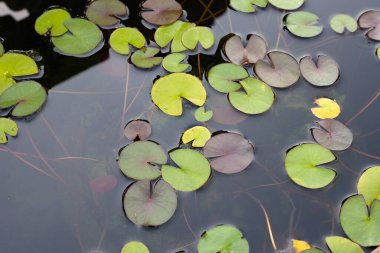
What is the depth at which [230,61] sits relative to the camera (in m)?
1.85

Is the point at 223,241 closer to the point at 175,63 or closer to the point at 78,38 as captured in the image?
the point at 175,63

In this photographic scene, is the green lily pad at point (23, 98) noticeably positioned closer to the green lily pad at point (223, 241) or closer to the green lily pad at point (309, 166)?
the green lily pad at point (223, 241)

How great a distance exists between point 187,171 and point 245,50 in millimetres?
579

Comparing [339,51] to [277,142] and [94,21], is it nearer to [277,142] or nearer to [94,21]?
[277,142]

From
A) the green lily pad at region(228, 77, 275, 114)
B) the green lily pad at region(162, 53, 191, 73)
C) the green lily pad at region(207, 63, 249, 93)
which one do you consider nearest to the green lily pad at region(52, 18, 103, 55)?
the green lily pad at region(162, 53, 191, 73)

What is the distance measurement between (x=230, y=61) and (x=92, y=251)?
2.86 ft

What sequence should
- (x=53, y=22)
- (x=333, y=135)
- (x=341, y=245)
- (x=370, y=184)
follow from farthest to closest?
(x=53, y=22) < (x=333, y=135) < (x=370, y=184) < (x=341, y=245)

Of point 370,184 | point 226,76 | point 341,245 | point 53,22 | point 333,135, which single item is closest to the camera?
point 341,245

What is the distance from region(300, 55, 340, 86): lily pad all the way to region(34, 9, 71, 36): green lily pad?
3.14ft

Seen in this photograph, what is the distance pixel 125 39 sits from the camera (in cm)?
189

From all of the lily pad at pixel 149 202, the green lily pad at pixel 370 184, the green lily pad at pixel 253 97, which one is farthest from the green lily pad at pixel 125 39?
the green lily pad at pixel 370 184

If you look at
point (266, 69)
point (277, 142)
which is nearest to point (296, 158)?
point (277, 142)

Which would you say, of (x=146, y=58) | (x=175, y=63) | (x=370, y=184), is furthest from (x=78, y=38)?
(x=370, y=184)

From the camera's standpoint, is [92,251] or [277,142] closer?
[92,251]
